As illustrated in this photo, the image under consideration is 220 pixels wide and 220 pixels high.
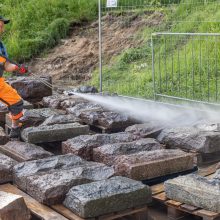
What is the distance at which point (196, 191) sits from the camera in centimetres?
454

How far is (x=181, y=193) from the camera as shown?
466cm

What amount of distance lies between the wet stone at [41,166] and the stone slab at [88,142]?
0.37m

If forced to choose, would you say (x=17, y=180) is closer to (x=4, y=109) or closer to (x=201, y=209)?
(x=201, y=209)

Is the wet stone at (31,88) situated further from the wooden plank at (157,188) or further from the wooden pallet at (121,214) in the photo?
the wooden pallet at (121,214)

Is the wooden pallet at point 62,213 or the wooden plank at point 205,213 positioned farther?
the wooden pallet at point 62,213

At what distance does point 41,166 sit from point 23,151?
0.72m

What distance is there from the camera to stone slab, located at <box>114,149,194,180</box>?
5.22 metres

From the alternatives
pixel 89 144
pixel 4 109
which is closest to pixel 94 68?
pixel 4 109

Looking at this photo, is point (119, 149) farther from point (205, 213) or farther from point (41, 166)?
point (205, 213)

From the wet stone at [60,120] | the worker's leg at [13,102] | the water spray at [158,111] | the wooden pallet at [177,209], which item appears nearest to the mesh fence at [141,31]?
the water spray at [158,111]

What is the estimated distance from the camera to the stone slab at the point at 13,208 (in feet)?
14.0

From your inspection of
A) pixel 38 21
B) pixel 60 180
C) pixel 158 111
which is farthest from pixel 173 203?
pixel 38 21

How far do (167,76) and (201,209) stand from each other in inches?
218

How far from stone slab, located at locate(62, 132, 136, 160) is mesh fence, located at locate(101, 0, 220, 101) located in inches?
109
